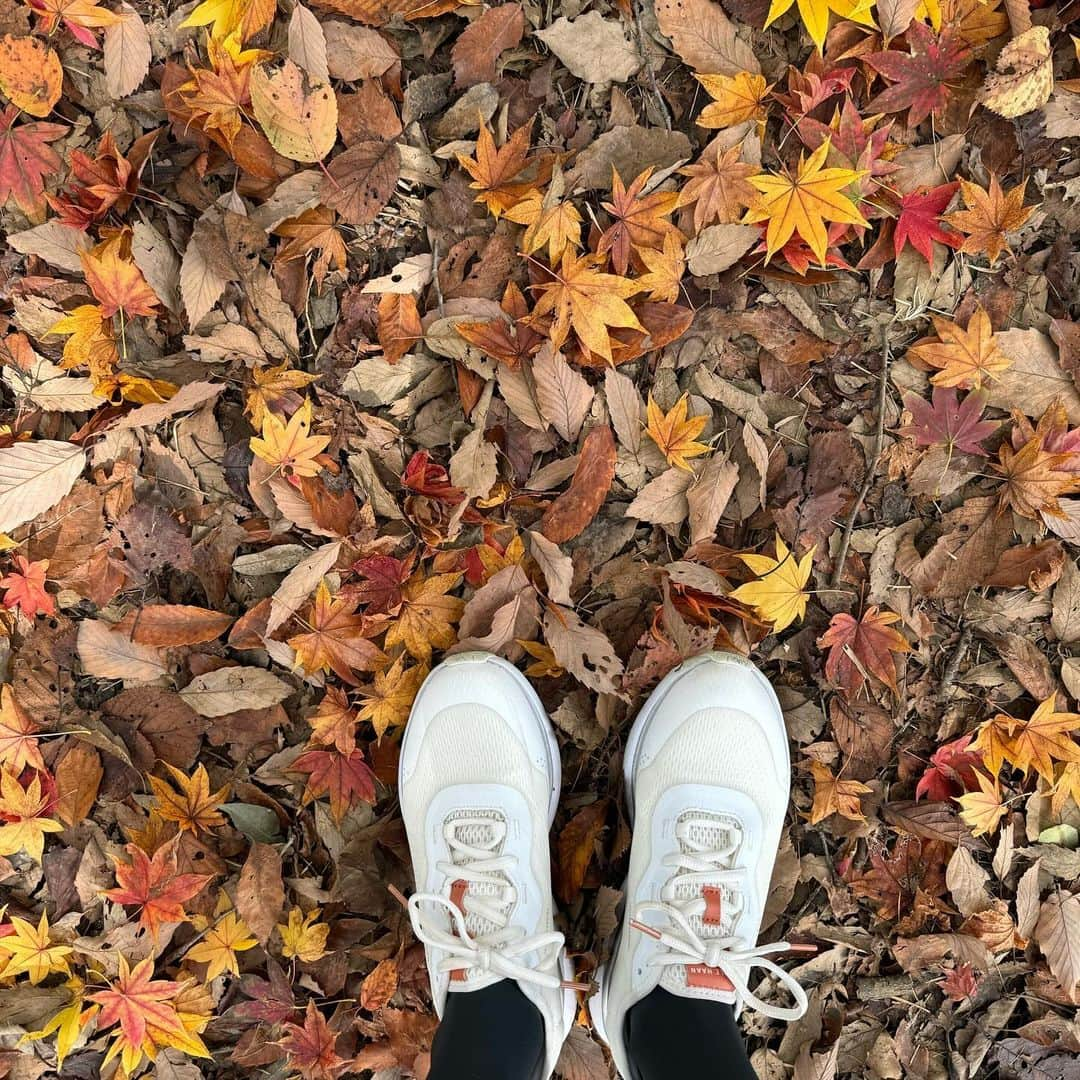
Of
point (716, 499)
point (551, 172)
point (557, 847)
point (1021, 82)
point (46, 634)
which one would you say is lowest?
point (557, 847)

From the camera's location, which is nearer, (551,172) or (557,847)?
(551,172)

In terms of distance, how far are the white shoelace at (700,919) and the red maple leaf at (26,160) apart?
64.9 inches

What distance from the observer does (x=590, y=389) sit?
140cm

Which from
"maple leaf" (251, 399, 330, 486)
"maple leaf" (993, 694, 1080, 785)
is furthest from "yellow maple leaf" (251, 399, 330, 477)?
"maple leaf" (993, 694, 1080, 785)

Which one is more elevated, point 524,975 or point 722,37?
point 722,37

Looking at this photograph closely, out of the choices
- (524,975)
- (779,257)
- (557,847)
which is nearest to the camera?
(524,975)

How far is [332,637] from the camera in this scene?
1422mm

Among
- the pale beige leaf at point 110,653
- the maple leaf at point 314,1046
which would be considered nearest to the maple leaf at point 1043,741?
the maple leaf at point 314,1046

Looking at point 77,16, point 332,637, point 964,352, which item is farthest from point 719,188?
point 77,16

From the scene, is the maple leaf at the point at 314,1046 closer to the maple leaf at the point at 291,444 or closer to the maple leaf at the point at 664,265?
the maple leaf at the point at 291,444

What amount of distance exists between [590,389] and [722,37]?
651 millimetres

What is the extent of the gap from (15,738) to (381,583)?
0.75 m

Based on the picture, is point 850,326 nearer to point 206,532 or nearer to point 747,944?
point 747,944

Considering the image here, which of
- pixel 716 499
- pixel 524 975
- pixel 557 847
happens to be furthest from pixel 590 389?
pixel 524 975
